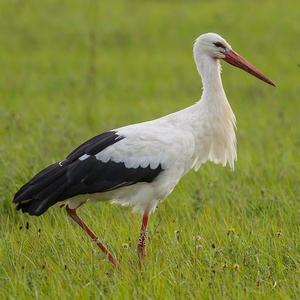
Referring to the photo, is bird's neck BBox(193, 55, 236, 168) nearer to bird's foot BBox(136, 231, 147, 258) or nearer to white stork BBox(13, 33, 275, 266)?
white stork BBox(13, 33, 275, 266)

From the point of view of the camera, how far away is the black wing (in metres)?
5.05

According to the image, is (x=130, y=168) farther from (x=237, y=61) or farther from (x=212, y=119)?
(x=237, y=61)

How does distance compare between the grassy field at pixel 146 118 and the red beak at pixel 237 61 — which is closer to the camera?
the grassy field at pixel 146 118

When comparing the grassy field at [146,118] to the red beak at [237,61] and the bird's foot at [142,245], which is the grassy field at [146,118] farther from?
the red beak at [237,61]

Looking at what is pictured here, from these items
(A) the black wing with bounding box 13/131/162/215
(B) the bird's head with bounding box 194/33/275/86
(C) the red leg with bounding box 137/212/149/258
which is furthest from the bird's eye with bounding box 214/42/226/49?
(C) the red leg with bounding box 137/212/149/258

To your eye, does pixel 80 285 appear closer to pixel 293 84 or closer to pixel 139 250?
pixel 139 250

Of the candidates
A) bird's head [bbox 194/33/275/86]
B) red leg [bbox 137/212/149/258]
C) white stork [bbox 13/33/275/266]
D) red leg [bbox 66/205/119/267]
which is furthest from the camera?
bird's head [bbox 194/33/275/86]

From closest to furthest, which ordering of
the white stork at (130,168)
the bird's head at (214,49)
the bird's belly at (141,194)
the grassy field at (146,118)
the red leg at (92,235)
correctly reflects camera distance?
the grassy field at (146,118) < the red leg at (92,235) < the white stork at (130,168) < the bird's belly at (141,194) < the bird's head at (214,49)

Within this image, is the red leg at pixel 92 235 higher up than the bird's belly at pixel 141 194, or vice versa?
the bird's belly at pixel 141 194

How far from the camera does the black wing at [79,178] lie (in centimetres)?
505

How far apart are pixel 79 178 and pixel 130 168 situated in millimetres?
333

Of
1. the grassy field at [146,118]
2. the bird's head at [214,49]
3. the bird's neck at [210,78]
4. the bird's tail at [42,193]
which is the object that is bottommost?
the grassy field at [146,118]

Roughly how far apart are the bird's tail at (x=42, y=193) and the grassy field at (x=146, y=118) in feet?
0.83

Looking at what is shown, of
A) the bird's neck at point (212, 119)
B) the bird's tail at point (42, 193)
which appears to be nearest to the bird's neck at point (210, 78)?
the bird's neck at point (212, 119)
